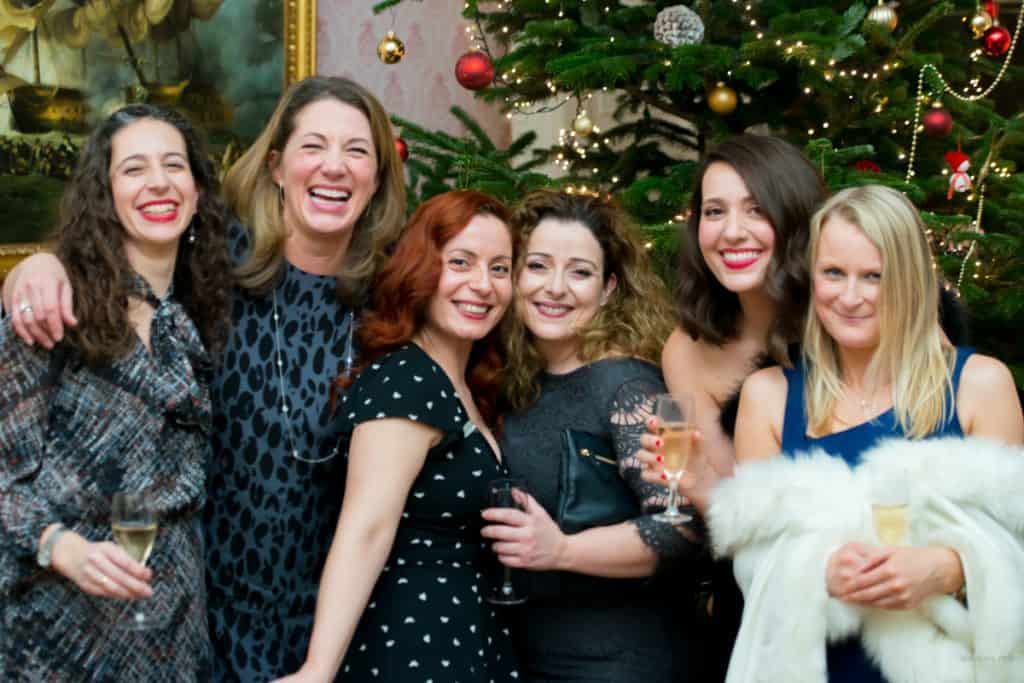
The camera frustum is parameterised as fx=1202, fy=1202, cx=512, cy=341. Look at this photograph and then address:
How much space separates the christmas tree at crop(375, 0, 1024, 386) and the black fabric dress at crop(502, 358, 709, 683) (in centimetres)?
87

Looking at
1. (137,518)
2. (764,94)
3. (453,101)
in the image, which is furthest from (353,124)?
(453,101)

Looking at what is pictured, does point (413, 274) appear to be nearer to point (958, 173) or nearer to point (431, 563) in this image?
point (431, 563)

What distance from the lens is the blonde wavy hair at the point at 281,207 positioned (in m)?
2.97

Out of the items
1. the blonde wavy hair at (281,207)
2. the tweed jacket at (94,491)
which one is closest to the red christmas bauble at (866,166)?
the blonde wavy hair at (281,207)

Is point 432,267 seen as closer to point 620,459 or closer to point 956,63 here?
point 620,459

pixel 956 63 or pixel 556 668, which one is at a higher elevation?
pixel 956 63

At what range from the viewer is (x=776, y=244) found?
9.25 feet

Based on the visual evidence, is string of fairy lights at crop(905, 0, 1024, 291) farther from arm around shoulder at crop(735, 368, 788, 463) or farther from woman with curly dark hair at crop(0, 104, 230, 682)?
woman with curly dark hair at crop(0, 104, 230, 682)

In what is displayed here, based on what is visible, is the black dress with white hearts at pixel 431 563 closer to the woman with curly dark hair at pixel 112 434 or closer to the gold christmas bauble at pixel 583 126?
the woman with curly dark hair at pixel 112 434

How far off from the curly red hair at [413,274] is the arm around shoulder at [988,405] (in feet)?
3.74

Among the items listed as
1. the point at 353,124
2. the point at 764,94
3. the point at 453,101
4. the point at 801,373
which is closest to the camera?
the point at 801,373

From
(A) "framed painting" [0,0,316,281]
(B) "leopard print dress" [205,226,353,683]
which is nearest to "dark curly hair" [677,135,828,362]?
(B) "leopard print dress" [205,226,353,683]

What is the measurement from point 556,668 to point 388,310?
93 cm

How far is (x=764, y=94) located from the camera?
4.23m
